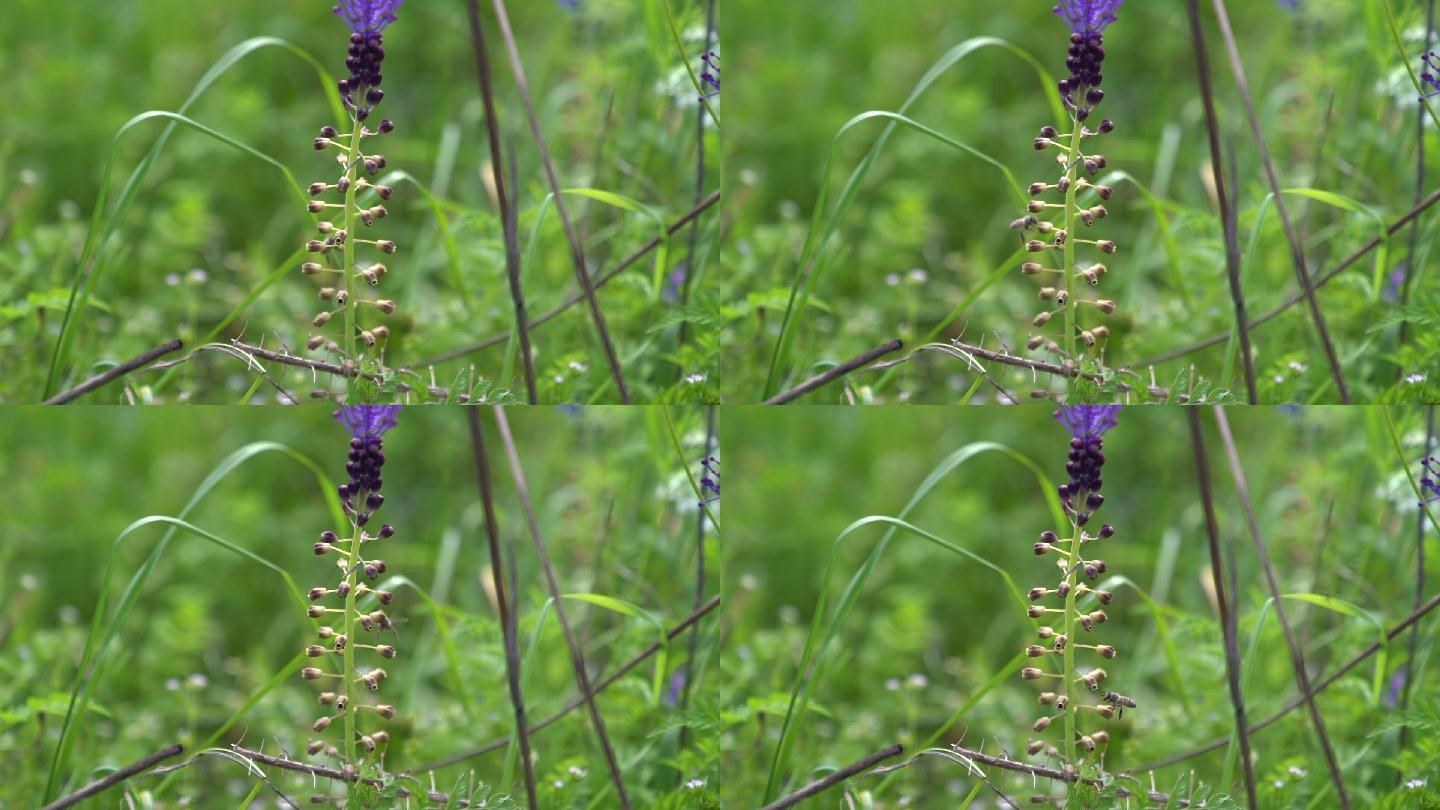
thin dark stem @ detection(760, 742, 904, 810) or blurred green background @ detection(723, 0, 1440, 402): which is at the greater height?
blurred green background @ detection(723, 0, 1440, 402)

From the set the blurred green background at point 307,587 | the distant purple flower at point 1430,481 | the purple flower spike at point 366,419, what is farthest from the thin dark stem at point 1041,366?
the purple flower spike at point 366,419

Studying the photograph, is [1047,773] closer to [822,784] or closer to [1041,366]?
[822,784]

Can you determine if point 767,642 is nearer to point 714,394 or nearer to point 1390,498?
point 714,394

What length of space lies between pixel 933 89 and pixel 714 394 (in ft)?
4.80

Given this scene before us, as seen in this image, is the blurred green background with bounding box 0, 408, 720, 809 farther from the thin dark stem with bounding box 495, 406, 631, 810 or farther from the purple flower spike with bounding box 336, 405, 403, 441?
the purple flower spike with bounding box 336, 405, 403, 441

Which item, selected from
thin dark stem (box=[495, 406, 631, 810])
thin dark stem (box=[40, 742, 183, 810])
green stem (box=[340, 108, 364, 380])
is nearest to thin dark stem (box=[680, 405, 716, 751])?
thin dark stem (box=[495, 406, 631, 810])

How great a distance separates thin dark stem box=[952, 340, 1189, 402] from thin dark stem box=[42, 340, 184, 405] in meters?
1.73

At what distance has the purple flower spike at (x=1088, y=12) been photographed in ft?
8.67

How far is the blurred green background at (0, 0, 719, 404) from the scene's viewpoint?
3.08 metres

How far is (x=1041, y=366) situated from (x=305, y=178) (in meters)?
2.04

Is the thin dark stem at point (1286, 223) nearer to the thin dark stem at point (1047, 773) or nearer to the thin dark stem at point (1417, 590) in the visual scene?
the thin dark stem at point (1417, 590)

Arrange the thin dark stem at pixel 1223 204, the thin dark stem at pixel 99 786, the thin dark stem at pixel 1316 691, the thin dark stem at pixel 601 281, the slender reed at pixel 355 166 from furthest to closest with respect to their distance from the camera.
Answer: the thin dark stem at pixel 1316 691
the thin dark stem at pixel 601 281
the thin dark stem at pixel 99 786
the thin dark stem at pixel 1223 204
the slender reed at pixel 355 166

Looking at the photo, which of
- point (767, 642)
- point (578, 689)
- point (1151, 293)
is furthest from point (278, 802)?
point (1151, 293)

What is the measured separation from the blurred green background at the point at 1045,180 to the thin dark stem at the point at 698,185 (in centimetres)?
13
